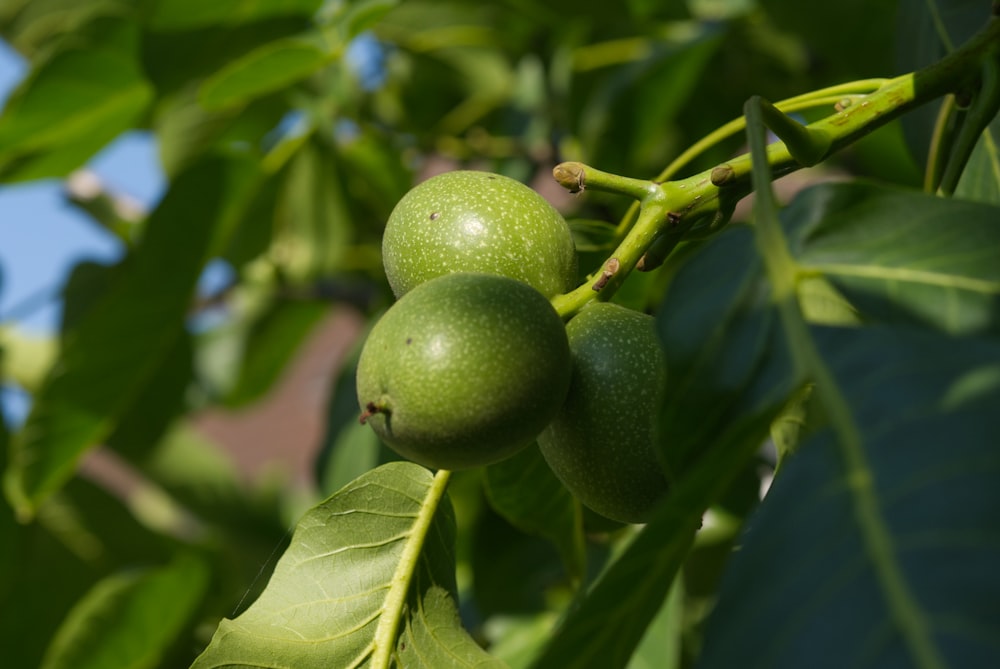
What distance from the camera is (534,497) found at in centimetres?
127

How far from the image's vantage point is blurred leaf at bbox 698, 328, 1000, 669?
0.59m

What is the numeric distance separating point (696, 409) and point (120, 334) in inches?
58.8

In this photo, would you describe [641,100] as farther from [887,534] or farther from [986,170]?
[887,534]

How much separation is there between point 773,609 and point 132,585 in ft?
5.72

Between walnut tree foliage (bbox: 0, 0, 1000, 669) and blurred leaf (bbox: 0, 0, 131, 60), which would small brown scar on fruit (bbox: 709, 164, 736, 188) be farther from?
blurred leaf (bbox: 0, 0, 131, 60)

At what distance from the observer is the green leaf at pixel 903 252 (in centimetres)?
80

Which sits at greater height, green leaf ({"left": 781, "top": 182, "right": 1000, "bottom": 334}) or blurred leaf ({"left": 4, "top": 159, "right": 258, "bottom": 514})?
green leaf ({"left": 781, "top": 182, "right": 1000, "bottom": 334})

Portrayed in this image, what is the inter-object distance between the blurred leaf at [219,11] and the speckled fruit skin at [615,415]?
1183 millimetres

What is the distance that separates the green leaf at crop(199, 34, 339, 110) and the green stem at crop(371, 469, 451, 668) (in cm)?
91

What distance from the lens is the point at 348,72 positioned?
8.39 feet

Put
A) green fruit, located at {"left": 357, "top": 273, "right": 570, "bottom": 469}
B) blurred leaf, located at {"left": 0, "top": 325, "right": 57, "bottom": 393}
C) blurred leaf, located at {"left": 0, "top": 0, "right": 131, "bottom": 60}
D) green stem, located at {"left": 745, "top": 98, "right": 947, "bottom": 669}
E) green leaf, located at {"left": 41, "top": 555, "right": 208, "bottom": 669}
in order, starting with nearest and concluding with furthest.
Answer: green stem, located at {"left": 745, "top": 98, "right": 947, "bottom": 669} < green fruit, located at {"left": 357, "top": 273, "right": 570, "bottom": 469} < green leaf, located at {"left": 41, "top": 555, "right": 208, "bottom": 669} < blurred leaf, located at {"left": 0, "top": 0, "right": 131, "bottom": 60} < blurred leaf, located at {"left": 0, "top": 325, "right": 57, "bottom": 393}

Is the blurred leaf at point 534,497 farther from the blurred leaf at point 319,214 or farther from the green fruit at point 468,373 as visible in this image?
the blurred leaf at point 319,214

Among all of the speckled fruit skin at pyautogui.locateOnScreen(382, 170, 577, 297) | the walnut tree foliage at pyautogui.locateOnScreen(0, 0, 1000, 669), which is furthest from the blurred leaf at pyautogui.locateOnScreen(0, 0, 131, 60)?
the speckled fruit skin at pyautogui.locateOnScreen(382, 170, 577, 297)

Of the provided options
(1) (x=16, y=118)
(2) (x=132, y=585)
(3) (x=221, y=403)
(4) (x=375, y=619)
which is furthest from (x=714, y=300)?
(3) (x=221, y=403)
